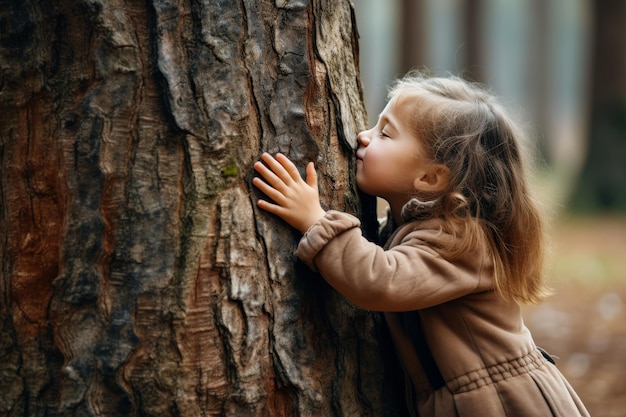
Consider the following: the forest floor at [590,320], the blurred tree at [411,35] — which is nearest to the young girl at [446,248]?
the forest floor at [590,320]

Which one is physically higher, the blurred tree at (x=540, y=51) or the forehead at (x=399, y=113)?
the forehead at (x=399, y=113)

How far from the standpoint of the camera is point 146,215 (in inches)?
81.5

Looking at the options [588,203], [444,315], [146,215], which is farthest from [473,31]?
[146,215]

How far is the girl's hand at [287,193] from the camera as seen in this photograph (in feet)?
7.20

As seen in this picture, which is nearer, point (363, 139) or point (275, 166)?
point (275, 166)

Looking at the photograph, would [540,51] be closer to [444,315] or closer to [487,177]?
[487,177]

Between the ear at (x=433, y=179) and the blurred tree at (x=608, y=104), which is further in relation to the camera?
the blurred tree at (x=608, y=104)

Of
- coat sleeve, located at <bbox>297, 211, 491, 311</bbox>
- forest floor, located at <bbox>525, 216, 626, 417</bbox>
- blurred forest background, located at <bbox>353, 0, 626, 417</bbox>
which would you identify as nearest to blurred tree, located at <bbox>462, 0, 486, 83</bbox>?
blurred forest background, located at <bbox>353, 0, 626, 417</bbox>

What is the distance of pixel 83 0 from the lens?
2049 millimetres

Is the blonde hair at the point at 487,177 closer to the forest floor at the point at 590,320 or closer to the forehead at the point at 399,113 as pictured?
the forehead at the point at 399,113

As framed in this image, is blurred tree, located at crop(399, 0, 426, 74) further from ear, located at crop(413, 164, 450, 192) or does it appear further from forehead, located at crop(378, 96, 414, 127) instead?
ear, located at crop(413, 164, 450, 192)

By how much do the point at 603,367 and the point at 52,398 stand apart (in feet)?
14.4

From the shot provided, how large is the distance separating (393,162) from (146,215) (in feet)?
2.65

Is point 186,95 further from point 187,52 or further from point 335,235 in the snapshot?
point 335,235
